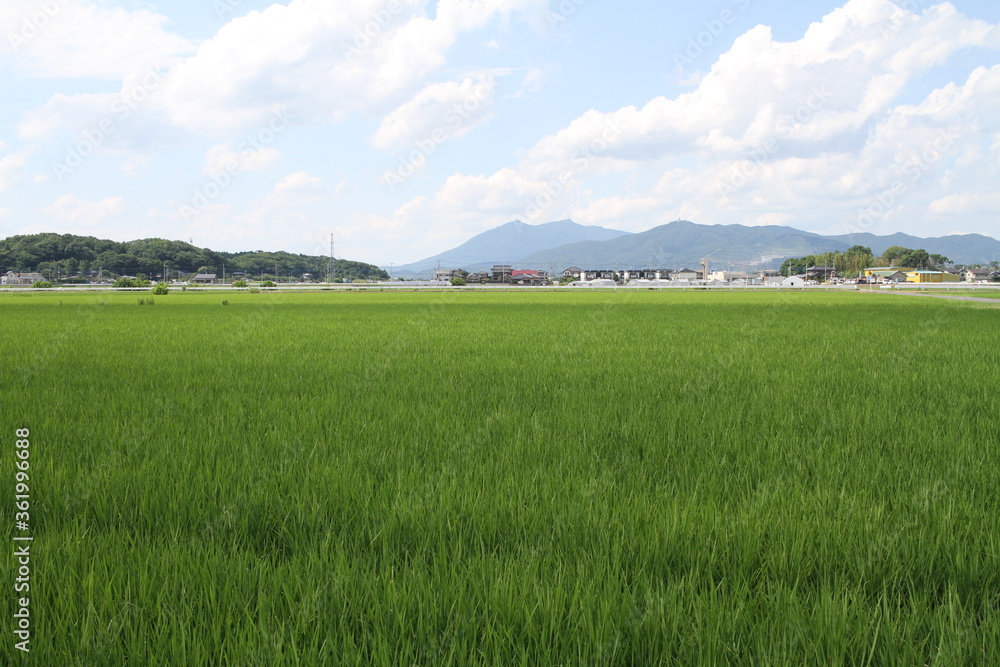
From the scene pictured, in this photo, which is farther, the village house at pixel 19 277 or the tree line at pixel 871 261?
the tree line at pixel 871 261

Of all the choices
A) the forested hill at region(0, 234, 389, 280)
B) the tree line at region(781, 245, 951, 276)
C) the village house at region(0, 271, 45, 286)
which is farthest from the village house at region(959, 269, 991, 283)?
the village house at region(0, 271, 45, 286)

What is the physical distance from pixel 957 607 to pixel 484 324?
1690 centimetres

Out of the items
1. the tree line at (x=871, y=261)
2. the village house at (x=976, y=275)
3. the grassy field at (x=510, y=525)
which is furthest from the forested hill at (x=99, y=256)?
the village house at (x=976, y=275)

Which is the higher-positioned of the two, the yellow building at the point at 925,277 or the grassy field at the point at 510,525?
the yellow building at the point at 925,277

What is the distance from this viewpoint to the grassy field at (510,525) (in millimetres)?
2076

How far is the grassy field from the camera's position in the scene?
2.08 m

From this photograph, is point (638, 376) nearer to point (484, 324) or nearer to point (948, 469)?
point (948, 469)

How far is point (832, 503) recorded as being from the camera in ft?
10.9

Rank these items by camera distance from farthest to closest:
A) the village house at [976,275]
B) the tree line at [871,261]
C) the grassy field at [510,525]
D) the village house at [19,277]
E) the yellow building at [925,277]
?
1. the tree line at [871,261]
2. the village house at [976,275]
3. the yellow building at [925,277]
4. the village house at [19,277]
5. the grassy field at [510,525]

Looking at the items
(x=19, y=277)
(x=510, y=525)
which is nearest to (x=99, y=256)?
(x=19, y=277)

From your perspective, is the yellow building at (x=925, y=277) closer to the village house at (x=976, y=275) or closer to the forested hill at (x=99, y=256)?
the village house at (x=976, y=275)

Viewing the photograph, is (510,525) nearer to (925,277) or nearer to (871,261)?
(925,277)

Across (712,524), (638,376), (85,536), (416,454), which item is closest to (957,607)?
(712,524)

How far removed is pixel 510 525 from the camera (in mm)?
3047
